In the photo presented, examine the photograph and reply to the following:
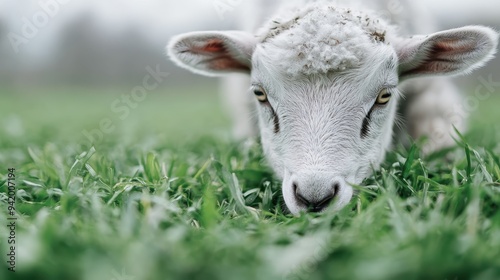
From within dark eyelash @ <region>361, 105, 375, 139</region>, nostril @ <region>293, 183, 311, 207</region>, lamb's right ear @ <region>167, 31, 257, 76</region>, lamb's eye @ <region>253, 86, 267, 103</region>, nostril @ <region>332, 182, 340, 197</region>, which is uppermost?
lamb's right ear @ <region>167, 31, 257, 76</region>

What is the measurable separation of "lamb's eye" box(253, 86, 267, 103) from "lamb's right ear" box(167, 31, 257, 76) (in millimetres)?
420

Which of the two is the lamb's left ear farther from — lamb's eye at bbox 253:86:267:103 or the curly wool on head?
lamb's eye at bbox 253:86:267:103

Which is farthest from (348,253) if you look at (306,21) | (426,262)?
(306,21)

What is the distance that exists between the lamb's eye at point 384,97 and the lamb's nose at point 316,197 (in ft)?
3.24

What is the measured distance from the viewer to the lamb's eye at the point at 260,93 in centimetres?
399

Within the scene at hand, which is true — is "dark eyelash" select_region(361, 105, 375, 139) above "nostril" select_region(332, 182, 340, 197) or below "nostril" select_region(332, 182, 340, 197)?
above

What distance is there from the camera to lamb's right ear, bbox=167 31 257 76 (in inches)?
170

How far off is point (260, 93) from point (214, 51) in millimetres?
720

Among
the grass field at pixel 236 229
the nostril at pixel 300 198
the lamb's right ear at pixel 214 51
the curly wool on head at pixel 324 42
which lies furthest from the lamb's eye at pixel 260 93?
the nostril at pixel 300 198

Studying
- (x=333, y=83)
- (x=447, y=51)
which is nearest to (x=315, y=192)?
(x=333, y=83)

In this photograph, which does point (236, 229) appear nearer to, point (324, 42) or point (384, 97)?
point (324, 42)

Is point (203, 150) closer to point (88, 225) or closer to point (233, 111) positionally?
point (233, 111)

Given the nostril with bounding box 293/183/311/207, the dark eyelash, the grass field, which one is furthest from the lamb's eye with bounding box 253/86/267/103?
the nostril with bounding box 293/183/311/207

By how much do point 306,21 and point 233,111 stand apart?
12.3 feet
